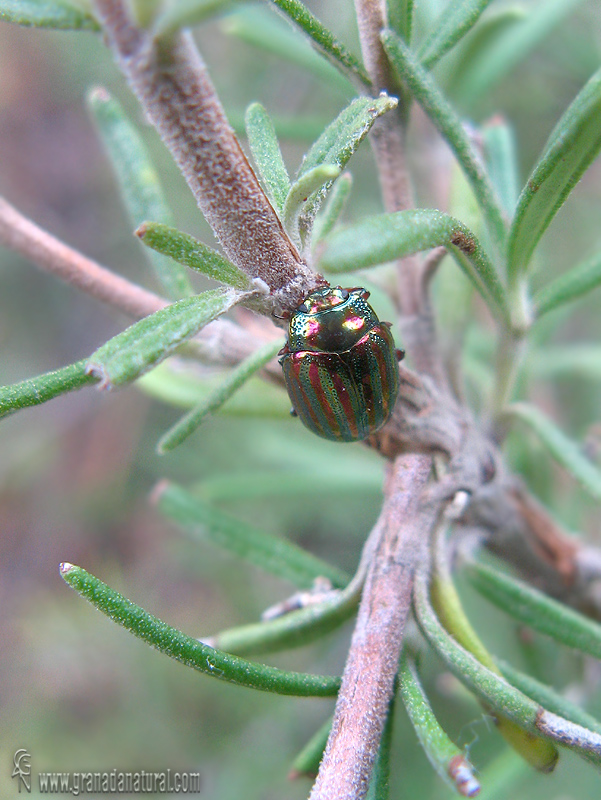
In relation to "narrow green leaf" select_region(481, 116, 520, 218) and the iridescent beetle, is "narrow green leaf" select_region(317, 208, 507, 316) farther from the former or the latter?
"narrow green leaf" select_region(481, 116, 520, 218)

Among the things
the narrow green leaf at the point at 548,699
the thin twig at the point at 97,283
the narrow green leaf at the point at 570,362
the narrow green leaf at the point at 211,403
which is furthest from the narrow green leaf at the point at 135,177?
the narrow green leaf at the point at 570,362

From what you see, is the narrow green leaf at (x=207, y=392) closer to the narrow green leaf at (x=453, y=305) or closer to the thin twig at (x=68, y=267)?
the thin twig at (x=68, y=267)

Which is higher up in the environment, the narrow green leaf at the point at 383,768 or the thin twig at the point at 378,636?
the thin twig at the point at 378,636

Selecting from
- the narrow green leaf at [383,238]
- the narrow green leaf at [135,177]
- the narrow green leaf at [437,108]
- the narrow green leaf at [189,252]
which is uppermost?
the narrow green leaf at [135,177]

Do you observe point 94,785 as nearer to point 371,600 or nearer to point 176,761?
point 176,761

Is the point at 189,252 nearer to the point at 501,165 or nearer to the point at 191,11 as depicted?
the point at 191,11

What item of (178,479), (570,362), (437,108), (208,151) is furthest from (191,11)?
(178,479)

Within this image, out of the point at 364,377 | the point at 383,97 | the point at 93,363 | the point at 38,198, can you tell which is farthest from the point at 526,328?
the point at 38,198
